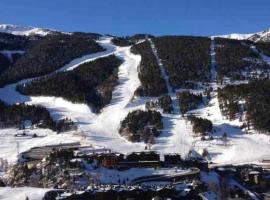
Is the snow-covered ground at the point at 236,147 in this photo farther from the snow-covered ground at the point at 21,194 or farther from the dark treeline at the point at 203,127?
the snow-covered ground at the point at 21,194

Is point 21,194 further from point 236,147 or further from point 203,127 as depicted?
point 203,127

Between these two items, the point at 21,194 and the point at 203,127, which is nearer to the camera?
the point at 21,194

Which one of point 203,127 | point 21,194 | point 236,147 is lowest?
point 21,194

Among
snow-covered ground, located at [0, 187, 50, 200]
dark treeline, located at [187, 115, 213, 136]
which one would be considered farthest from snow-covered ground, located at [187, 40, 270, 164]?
snow-covered ground, located at [0, 187, 50, 200]

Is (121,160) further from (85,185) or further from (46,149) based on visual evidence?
(46,149)

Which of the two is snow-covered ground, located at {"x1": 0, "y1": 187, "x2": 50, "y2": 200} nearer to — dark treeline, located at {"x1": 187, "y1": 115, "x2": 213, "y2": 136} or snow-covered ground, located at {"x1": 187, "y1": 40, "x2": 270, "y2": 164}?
snow-covered ground, located at {"x1": 187, "y1": 40, "x2": 270, "y2": 164}

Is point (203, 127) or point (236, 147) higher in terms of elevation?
point (203, 127)

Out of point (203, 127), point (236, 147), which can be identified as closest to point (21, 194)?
point (236, 147)

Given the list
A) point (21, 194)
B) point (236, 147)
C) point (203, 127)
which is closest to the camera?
point (21, 194)

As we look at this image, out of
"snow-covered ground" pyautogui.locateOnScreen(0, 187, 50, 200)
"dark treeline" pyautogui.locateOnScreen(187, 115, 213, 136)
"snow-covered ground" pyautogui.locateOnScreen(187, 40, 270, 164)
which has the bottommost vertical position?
"snow-covered ground" pyautogui.locateOnScreen(0, 187, 50, 200)

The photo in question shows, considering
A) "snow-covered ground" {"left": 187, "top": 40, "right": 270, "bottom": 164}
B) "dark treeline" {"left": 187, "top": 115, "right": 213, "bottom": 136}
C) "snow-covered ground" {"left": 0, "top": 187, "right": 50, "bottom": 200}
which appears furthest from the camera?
"dark treeline" {"left": 187, "top": 115, "right": 213, "bottom": 136}

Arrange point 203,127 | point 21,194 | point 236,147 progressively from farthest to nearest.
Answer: point 203,127, point 236,147, point 21,194

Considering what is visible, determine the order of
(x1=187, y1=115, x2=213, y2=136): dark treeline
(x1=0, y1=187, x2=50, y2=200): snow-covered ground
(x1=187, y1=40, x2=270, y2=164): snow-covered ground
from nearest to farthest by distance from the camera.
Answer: (x1=0, y1=187, x2=50, y2=200): snow-covered ground
(x1=187, y1=40, x2=270, y2=164): snow-covered ground
(x1=187, y1=115, x2=213, y2=136): dark treeline
